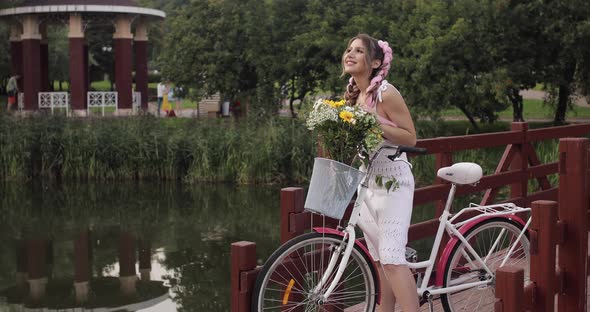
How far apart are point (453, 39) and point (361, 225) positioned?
1377cm

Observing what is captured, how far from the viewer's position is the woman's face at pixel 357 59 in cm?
412

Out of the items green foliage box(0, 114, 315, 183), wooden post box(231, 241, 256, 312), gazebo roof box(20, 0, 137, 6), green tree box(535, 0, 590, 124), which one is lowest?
green foliage box(0, 114, 315, 183)

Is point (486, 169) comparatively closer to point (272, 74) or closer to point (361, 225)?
point (272, 74)

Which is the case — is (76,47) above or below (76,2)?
below

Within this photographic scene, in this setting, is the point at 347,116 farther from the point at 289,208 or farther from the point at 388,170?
the point at 289,208

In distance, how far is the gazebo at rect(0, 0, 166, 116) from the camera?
989 inches

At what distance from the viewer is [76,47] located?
25.3 meters

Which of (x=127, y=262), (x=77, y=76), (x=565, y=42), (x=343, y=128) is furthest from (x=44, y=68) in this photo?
(x=343, y=128)

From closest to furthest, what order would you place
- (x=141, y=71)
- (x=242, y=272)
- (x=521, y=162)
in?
(x=242, y=272), (x=521, y=162), (x=141, y=71)

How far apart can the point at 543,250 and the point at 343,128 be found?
1080mm

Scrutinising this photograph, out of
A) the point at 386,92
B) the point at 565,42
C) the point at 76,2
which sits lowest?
the point at 386,92

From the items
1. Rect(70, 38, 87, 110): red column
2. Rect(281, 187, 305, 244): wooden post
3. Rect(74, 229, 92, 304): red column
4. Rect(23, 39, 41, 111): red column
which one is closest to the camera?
Rect(281, 187, 305, 244): wooden post

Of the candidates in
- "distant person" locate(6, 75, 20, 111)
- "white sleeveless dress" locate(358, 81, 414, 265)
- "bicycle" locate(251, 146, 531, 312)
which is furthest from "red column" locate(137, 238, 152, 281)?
"distant person" locate(6, 75, 20, 111)

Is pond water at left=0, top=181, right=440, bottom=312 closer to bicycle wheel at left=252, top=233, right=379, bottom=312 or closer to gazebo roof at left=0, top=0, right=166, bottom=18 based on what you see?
bicycle wheel at left=252, top=233, right=379, bottom=312
